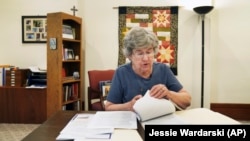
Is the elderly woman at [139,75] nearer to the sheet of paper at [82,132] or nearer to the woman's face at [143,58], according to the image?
the woman's face at [143,58]

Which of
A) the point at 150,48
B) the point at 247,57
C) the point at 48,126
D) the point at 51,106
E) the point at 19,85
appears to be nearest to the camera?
the point at 48,126

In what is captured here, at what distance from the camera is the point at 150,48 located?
146cm

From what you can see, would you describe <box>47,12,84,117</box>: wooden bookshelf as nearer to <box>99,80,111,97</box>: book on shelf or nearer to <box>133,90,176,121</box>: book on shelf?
<box>99,80,111,97</box>: book on shelf

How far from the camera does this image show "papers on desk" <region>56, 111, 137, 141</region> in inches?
34.5

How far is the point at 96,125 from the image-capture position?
3.26 ft

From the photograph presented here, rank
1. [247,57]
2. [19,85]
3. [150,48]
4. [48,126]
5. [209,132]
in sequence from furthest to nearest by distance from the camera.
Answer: [247,57], [19,85], [150,48], [48,126], [209,132]

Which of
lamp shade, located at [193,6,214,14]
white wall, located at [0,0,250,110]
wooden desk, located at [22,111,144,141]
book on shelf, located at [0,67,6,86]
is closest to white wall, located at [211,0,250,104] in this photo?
white wall, located at [0,0,250,110]

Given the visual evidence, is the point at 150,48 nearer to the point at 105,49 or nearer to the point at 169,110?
the point at 169,110

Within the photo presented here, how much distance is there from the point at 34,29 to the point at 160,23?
2020mm

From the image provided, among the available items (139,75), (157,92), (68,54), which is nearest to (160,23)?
(68,54)

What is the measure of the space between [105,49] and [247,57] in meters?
2.25

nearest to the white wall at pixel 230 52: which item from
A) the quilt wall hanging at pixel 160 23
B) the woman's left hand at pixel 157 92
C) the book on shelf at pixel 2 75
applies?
the quilt wall hanging at pixel 160 23

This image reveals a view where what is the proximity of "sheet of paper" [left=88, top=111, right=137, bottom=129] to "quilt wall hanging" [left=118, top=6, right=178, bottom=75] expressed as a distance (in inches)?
99.7

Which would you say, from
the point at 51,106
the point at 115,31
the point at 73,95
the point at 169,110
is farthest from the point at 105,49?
the point at 169,110
